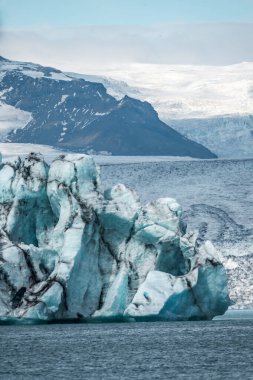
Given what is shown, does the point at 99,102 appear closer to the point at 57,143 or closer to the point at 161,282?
the point at 57,143

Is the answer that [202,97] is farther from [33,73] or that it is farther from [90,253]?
[90,253]

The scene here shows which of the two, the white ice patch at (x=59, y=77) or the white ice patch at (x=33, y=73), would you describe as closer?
the white ice patch at (x=59, y=77)

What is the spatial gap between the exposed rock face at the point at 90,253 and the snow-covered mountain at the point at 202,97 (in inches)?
1904

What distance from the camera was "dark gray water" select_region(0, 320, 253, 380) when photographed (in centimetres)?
2555

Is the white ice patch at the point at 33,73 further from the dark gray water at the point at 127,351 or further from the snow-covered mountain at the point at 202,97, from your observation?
the dark gray water at the point at 127,351

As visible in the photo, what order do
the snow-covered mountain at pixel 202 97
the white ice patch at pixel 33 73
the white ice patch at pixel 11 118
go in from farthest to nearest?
the white ice patch at pixel 33 73 → the white ice patch at pixel 11 118 → the snow-covered mountain at pixel 202 97

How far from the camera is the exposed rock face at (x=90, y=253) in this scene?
33.6 metres

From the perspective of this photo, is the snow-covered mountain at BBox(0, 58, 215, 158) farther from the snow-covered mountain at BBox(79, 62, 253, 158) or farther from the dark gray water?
the dark gray water

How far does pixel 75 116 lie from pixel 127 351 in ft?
364

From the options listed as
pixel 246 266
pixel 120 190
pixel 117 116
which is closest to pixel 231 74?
pixel 117 116

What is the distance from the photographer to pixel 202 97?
9938cm

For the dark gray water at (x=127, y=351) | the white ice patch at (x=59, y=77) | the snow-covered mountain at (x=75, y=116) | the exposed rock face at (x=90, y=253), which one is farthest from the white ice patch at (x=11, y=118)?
the dark gray water at (x=127, y=351)

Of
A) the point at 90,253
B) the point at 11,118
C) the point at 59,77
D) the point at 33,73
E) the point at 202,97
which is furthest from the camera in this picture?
the point at 33,73

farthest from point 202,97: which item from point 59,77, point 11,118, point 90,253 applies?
point 90,253
